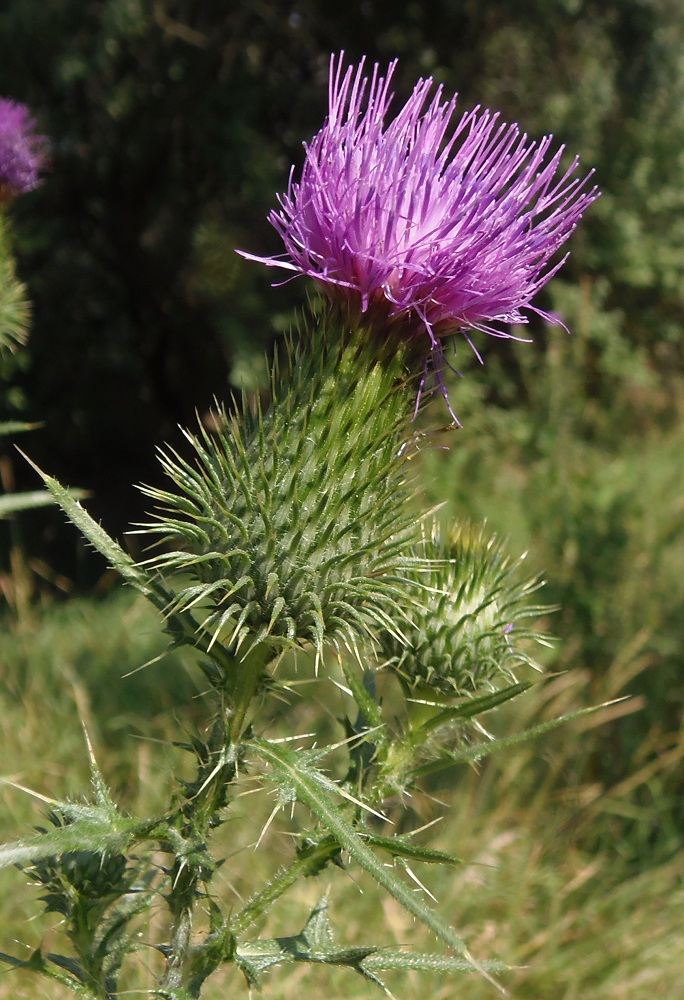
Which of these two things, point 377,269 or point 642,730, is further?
point 642,730

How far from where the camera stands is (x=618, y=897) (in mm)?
4137

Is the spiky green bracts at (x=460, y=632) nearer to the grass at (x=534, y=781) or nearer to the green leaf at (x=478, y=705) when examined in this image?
the green leaf at (x=478, y=705)

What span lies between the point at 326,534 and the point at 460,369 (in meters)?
8.11

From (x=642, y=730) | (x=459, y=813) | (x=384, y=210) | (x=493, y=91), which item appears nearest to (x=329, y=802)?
(x=384, y=210)

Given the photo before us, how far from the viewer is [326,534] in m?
1.70

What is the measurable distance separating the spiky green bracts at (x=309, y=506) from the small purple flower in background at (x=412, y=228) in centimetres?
11

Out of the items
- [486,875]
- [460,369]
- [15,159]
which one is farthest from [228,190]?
[486,875]

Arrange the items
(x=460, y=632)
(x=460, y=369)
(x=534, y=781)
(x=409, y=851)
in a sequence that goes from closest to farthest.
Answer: (x=409, y=851) → (x=460, y=632) → (x=534, y=781) → (x=460, y=369)

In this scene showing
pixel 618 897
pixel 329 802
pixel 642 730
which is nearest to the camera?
pixel 329 802

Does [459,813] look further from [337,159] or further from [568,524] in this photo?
[337,159]

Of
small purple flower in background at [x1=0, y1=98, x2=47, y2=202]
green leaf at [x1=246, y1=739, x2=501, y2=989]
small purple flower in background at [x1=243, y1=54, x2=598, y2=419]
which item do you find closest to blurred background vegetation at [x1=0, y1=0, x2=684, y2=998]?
small purple flower in background at [x1=0, y1=98, x2=47, y2=202]

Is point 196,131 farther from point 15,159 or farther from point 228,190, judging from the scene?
point 15,159

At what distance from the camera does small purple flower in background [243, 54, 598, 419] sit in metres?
1.69

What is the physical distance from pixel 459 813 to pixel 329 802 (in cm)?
318
